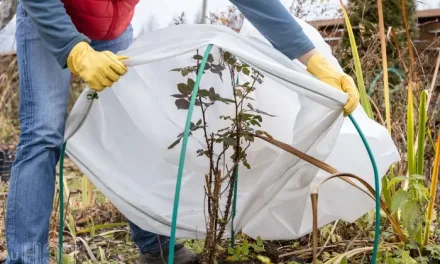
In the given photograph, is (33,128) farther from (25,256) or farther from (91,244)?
(91,244)

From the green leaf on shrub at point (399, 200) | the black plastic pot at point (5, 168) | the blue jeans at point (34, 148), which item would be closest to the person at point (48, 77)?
the blue jeans at point (34, 148)

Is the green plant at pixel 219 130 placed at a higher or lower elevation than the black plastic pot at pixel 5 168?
higher

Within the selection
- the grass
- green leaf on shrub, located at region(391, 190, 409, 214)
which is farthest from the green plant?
green leaf on shrub, located at region(391, 190, 409, 214)

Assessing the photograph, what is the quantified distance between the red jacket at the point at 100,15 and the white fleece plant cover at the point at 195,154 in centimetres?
14

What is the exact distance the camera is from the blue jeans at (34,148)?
1.52 metres

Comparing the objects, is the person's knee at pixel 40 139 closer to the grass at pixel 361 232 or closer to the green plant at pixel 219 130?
the green plant at pixel 219 130

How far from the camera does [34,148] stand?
5.05 feet

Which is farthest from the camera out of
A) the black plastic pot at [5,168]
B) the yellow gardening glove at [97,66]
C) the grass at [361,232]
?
the black plastic pot at [5,168]

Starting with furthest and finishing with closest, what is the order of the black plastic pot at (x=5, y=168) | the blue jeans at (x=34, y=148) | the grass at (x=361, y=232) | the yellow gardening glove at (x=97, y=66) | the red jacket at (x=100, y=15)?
the black plastic pot at (x=5, y=168) → the grass at (x=361, y=232) → the red jacket at (x=100, y=15) → the blue jeans at (x=34, y=148) → the yellow gardening glove at (x=97, y=66)

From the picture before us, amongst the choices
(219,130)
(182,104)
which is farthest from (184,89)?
(219,130)

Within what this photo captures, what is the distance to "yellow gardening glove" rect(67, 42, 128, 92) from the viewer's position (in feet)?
4.59

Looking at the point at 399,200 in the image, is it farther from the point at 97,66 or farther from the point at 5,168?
the point at 5,168

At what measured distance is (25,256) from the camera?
4.90ft

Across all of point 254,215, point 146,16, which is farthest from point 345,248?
point 146,16
